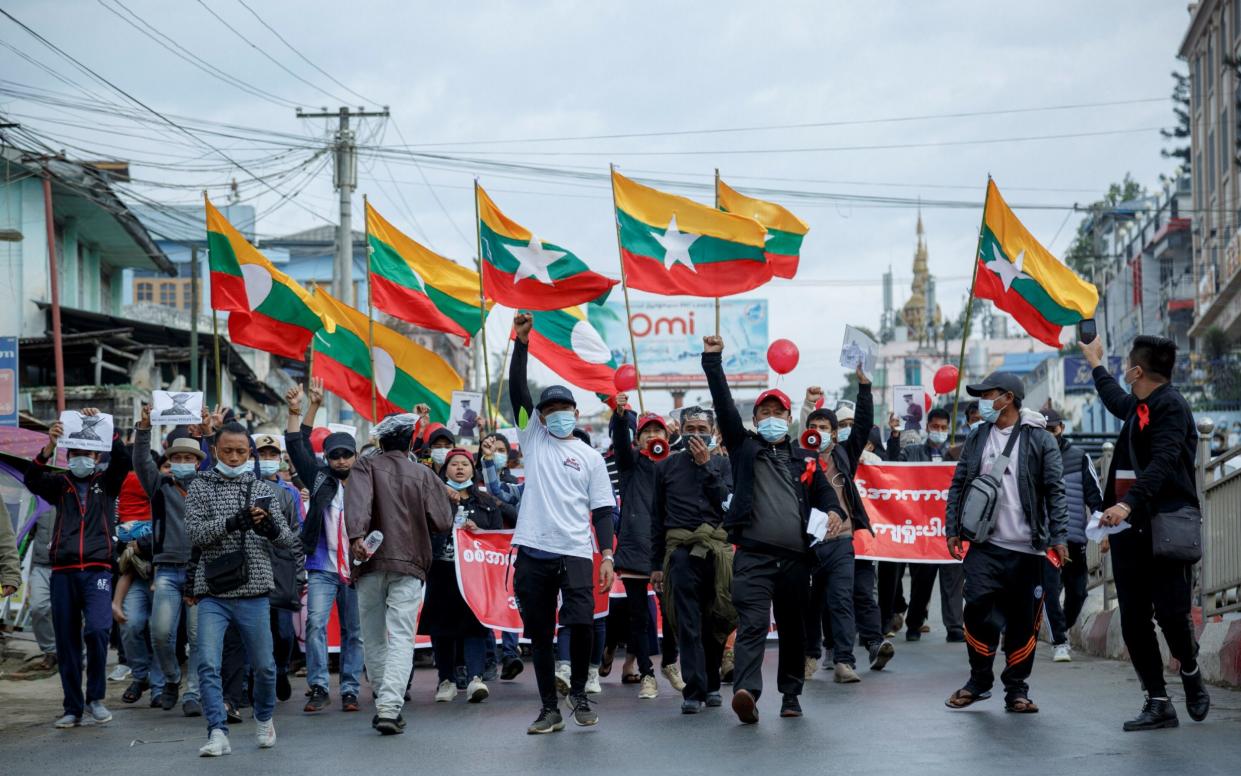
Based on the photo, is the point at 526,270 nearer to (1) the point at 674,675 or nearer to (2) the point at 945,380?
(2) the point at 945,380

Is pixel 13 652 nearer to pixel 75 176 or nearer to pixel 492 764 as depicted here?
pixel 492 764

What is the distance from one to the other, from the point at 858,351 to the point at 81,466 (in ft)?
17.1

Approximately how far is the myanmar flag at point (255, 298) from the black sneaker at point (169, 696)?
233 inches

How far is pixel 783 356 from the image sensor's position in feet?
45.7

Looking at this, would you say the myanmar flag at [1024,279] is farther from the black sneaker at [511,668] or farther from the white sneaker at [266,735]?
the white sneaker at [266,735]

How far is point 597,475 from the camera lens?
912cm

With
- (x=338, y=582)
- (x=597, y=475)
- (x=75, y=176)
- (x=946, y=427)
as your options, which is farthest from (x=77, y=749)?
(x=75, y=176)

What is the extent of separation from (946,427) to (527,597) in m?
7.75

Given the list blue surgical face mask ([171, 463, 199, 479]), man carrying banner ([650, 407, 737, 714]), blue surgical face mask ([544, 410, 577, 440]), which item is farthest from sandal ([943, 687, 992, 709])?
blue surgical face mask ([171, 463, 199, 479])

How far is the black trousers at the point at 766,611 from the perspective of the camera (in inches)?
341

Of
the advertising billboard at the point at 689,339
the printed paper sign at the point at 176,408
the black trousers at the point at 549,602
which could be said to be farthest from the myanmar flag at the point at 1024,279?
the advertising billboard at the point at 689,339

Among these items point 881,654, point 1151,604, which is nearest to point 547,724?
point 1151,604

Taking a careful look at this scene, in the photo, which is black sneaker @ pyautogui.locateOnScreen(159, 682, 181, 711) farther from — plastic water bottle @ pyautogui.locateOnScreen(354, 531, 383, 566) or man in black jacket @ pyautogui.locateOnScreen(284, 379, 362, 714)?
plastic water bottle @ pyautogui.locateOnScreen(354, 531, 383, 566)

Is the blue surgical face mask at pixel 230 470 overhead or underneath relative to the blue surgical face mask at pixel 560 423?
underneath
